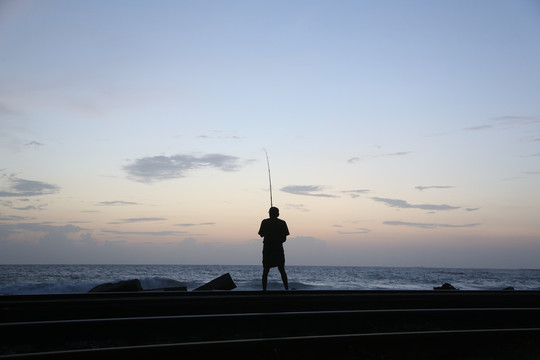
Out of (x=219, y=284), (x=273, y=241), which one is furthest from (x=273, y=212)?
(x=219, y=284)

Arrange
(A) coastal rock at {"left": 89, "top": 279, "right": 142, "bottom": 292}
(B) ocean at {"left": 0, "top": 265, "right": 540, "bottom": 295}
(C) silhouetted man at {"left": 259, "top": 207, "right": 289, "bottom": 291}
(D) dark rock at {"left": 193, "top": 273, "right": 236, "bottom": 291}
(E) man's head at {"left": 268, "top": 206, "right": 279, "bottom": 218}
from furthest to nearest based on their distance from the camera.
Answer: (B) ocean at {"left": 0, "top": 265, "right": 540, "bottom": 295} < (D) dark rock at {"left": 193, "top": 273, "right": 236, "bottom": 291} < (A) coastal rock at {"left": 89, "top": 279, "right": 142, "bottom": 292} < (E) man's head at {"left": 268, "top": 206, "right": 279, "bottom": 218} < (C) silhouetted man at {"left": 259, "top": 207, "right": 289, "bottom": 291}

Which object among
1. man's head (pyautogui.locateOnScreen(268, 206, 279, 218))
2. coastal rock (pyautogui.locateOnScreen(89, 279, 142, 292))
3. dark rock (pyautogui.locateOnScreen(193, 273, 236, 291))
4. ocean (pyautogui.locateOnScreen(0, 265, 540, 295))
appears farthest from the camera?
ocean (pyautogui.locateOnScreen(0, 265, 540, 295))

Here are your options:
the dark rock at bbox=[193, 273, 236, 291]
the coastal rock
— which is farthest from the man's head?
the coastal rock

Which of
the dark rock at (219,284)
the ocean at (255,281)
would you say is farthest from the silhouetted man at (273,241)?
the ocean at (255,281)

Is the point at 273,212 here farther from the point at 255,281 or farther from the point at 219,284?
the point at 255,281

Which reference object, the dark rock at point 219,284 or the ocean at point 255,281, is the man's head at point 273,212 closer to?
the dark rock at point 219,284

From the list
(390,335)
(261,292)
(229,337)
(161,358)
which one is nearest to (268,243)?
(261,292)

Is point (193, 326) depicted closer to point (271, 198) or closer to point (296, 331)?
point (296, 331)

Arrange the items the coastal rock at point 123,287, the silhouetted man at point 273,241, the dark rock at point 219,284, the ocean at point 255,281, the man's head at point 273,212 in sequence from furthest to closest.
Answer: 1. the ocean at point 255,281
2. the dark rock at point 219,284
3. the coastal rock at point 123,287
4. the man's head at point 273,212
5. the silhouetted man at point 273,241

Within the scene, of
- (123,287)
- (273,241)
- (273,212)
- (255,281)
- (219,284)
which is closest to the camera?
(273,241)

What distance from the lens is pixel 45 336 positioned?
452cm

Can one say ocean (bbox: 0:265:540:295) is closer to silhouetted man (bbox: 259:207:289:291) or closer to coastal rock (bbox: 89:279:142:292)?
coastal rock (bbox: 89:279:142:292)

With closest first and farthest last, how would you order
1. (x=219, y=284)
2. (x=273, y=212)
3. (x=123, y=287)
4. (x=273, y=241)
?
(x=273, y=241) < (x=273, y=212) < (x=123, y=287) < (x=219, y=284)

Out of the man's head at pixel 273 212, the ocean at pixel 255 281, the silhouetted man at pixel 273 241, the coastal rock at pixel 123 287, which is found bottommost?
the ocean at pixel 255 281
